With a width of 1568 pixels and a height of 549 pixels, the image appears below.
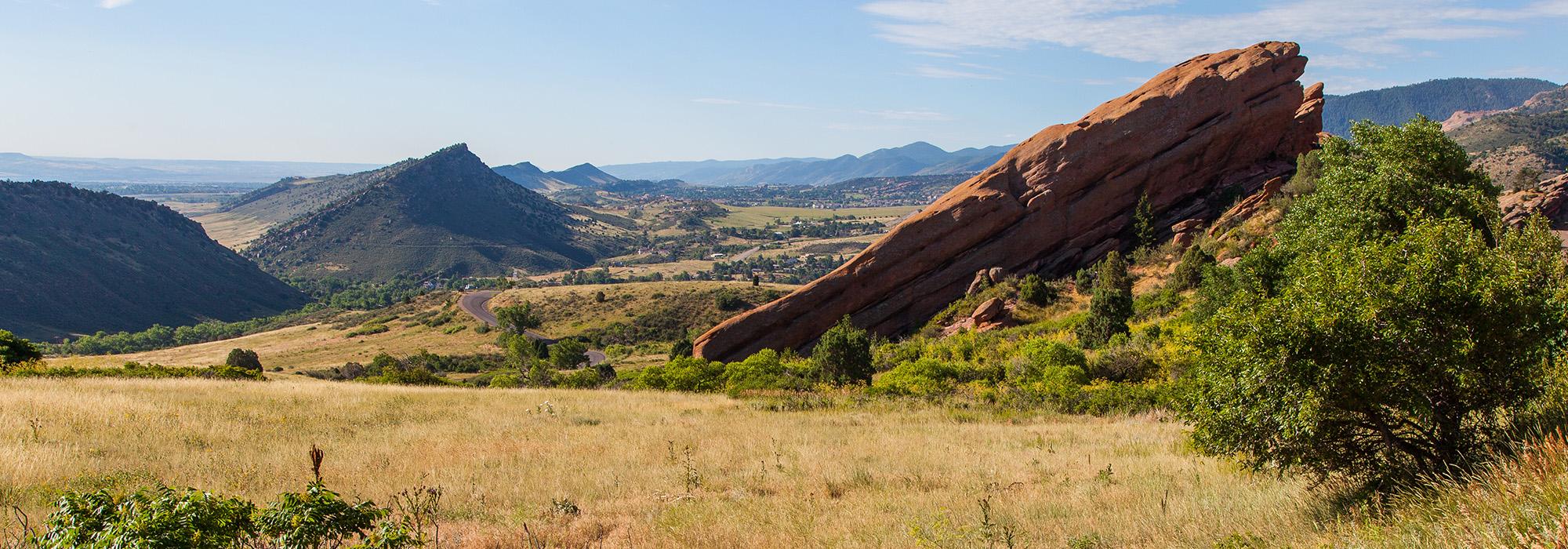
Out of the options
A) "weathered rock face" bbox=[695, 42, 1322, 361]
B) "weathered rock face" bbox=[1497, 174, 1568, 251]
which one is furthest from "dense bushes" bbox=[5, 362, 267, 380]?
"weathered rock face" bbox=[1497, 174, 1568, 251]

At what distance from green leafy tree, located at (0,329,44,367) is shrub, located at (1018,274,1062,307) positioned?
3814 cm

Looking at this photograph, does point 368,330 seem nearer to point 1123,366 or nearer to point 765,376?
point 765,376

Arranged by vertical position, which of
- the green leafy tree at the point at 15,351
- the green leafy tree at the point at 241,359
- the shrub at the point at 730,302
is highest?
the green leafy tree at the point at 15,351

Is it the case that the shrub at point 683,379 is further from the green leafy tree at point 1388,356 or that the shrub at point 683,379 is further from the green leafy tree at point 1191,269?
the green leafy tree at point 1388,356

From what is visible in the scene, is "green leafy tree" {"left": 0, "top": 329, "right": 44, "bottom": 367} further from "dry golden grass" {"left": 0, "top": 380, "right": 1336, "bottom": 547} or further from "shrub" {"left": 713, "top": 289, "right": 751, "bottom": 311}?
"shrub" {"left": 713, "top": 289, "right": 751, "bottom": 311}

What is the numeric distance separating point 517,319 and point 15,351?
188 ft

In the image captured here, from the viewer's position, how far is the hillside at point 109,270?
384 feet

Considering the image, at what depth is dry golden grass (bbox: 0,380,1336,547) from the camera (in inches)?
333

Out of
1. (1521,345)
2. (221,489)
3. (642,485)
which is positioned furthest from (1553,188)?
(221,489)

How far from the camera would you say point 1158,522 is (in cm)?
815

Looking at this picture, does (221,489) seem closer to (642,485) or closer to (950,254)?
(642,485)

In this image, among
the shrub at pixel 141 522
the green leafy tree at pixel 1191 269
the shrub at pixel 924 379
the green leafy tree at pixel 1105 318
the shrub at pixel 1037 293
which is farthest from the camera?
the shrub at pixel 1037 293

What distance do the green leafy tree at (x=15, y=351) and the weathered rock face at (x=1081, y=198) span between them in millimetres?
26331

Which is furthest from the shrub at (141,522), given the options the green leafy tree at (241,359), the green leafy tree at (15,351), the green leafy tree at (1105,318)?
the green leafy tree at (241,359)
